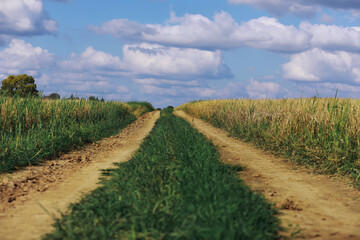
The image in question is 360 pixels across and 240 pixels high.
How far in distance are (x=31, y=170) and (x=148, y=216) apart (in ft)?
16.7

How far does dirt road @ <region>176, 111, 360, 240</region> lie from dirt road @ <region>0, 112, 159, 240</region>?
10.1ft

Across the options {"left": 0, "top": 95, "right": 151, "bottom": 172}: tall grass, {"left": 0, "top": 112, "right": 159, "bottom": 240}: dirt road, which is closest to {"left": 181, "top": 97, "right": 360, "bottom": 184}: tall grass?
{"left": 0, "top": 112, "right": 159, "bottom": 240}: dirt road

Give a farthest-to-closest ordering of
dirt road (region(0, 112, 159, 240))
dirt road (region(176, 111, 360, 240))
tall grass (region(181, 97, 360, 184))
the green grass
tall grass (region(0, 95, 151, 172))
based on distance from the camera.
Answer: tall grass (region(0, 95, 151, 172)), tall grass (region(181, 97, 360, 184)), dirt road (region(0, 112, 159, 240)), dirt road (region(176, 111, 360, 240)), the green grass

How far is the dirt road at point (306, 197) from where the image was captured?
14.0 feet

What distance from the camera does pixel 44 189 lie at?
6398 mm

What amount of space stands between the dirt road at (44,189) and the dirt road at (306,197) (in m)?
3.09

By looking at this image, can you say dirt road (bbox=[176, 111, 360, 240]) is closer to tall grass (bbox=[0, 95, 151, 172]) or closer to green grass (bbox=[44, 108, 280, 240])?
green grass (bbox=[44, 108, 280, 240])

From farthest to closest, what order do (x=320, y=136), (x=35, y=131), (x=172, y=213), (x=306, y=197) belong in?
(x=35, y=131), (x=320, y=136), (x=306, y=197), (x=172, y=213)

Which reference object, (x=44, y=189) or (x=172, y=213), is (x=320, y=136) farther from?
(x=44, y=189)

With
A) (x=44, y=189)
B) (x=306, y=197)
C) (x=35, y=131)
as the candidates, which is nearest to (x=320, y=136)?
(x=306, y=197)

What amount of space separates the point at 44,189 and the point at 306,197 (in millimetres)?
4711

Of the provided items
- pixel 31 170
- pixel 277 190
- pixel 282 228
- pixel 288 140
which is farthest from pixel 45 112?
pixel 282 228

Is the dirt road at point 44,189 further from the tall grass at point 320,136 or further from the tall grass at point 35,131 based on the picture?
the tall grass at point 320,136

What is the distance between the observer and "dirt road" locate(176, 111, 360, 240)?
4.28m
